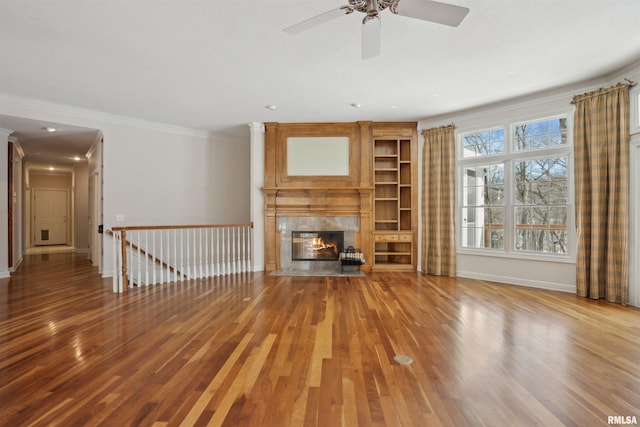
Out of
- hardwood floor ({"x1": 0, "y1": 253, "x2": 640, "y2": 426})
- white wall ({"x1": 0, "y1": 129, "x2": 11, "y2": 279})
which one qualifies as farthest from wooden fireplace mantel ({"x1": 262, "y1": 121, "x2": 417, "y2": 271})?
white wall ({"x1": 0, "y1": 129, "x2": 11, "y2": 279})

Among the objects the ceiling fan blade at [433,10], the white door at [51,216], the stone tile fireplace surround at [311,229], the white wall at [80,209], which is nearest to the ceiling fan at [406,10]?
the ceiling fan blade at [433,10]

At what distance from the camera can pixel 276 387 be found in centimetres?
192

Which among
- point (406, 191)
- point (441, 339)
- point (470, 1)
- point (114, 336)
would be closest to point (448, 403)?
point (441, 339)

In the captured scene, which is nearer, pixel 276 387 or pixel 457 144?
pixel 276 387

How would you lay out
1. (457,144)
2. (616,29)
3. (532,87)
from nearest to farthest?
(616,29)
(532,87)
(457,144)

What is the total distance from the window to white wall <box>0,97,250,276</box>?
4.99 m

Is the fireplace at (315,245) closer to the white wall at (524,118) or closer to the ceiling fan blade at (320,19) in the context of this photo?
the white wall at (524,118)

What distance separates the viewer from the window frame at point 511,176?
4.39 metres

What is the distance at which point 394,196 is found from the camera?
20.3ft

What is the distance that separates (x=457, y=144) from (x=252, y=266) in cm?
457

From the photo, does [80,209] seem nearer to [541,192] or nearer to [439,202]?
[439,202]

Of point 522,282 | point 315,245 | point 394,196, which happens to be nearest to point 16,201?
point 315,245

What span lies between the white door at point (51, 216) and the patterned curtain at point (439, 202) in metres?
11.9

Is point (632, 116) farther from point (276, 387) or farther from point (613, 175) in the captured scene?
point (276, 387)
